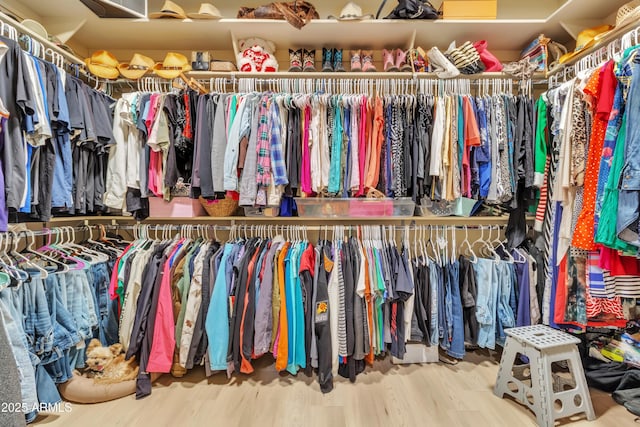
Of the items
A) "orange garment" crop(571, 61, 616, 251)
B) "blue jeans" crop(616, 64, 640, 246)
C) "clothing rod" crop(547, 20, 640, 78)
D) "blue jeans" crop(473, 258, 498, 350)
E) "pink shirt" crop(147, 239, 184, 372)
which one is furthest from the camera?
"blue jeans" crop(473, 258, 498, 350)

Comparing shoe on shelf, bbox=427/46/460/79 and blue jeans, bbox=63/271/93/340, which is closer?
blue jeans, bbox=63/271/93/340

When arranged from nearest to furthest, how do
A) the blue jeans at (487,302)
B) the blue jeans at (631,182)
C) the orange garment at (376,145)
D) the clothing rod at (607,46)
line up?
the blue jeans at (631,182) → the clothing rod at (607,46) → the orange garment at (376,145) → the blue jeans at (487,302)

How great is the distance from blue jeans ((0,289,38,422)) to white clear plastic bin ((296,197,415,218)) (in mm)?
1578

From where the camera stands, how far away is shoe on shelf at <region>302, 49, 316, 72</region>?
2289 mm

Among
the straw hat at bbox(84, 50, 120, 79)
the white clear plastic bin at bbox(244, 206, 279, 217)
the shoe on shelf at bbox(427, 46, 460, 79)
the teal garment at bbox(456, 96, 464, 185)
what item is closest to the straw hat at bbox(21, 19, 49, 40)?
the straw hat at bbox(84, 50, 120, 79)

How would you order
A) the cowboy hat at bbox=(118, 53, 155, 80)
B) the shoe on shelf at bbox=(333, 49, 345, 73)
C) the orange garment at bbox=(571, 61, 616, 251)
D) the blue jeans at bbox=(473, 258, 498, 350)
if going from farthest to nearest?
the shoe on shelf at bbox=(333, 49, 345, 73), the cowboy hat at bbox=(118, 53, 155, 80), the blue jeans at bbox=(473, 258, 498, 350), the orange garment at bbox=(571, 61, 616, 251)

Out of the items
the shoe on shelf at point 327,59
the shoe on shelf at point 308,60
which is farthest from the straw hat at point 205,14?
the shoe on shelf at point 327,59

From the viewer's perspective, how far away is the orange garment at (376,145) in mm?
2004

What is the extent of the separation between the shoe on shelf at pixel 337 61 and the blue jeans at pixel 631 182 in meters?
1.64

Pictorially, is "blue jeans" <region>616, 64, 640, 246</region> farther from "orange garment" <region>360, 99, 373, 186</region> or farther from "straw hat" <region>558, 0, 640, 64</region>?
"orange garment" <region>360, 99, 373, 186</region>

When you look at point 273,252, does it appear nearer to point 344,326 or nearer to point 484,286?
point 344,326

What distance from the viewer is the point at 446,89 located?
2309mm

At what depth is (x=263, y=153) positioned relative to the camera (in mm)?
1934

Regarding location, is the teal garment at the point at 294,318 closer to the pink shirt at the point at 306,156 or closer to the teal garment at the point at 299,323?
the teal garment at the point at 299,323
